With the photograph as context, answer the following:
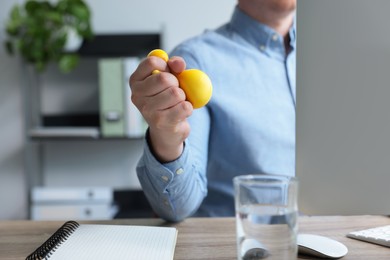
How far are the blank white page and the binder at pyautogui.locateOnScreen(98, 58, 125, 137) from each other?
140cm

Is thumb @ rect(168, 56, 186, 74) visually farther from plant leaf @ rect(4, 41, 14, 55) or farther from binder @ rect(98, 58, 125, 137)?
plant leaf @ rect(4, 41, 14, 55)

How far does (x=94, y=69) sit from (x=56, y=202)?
706mm

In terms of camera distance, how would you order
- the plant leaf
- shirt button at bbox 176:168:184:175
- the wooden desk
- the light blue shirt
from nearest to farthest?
the wooden desk, shirt button at bbox 176:168:184:175, the light blue shirt, the plant leaf

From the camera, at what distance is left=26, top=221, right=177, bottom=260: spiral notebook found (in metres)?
0.48

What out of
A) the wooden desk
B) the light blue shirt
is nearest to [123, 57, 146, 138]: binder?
the light blue shirt

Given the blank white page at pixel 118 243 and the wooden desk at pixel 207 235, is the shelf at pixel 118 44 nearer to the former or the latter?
the wooden desk at pixel 207 235

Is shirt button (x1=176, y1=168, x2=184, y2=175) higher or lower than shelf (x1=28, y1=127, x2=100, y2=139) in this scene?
higher

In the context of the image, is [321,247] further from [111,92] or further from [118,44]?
[118,44]

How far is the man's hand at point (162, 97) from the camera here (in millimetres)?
568

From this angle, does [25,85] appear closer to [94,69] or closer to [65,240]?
[94,69]

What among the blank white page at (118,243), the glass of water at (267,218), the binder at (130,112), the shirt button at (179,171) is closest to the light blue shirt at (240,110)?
the shirt button at (179,171)

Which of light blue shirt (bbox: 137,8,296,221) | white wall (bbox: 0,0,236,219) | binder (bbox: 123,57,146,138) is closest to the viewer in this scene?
light blue shirt (bbox: 137,8,296,221)

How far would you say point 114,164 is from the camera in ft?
7.38

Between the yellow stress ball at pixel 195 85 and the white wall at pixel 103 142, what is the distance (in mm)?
1647
